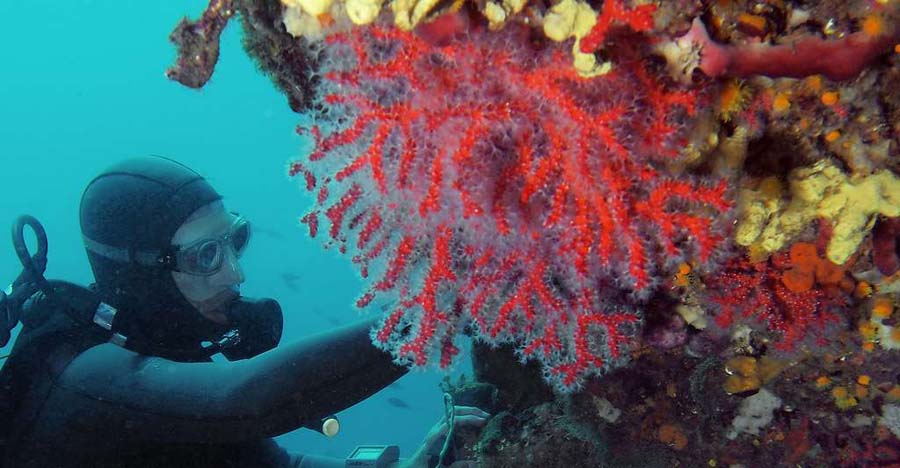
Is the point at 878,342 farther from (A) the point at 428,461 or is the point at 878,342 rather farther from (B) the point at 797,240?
(A) the point at 428,461

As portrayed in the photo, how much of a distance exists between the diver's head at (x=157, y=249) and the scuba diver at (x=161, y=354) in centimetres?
1

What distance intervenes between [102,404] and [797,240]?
167 inches

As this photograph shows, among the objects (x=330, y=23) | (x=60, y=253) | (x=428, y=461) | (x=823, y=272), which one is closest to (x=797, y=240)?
(x=823, y=272)

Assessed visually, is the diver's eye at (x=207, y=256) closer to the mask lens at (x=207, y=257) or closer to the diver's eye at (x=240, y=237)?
the mask lens at (x=207, y=257)

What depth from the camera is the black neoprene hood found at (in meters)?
4.41

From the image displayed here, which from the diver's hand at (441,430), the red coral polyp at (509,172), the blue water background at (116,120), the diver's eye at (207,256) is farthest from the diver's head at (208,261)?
the blue water background at (116,120)

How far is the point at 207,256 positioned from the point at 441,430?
2.52 metres

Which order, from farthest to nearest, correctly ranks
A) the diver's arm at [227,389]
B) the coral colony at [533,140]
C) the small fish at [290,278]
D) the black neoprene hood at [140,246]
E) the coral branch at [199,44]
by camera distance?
the small fish at [290,278] < the black neoprene hood at [140,246] < the diver's arm at [227,389] < the coral branch at [199,44] < the coral colony at [533,140]

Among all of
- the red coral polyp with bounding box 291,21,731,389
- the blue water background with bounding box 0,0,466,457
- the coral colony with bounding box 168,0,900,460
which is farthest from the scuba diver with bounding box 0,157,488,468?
the blue water background with bounding box 0,0,466,457

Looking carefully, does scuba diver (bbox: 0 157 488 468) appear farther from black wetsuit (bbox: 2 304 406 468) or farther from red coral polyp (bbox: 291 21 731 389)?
red coral polyp (bbox: 291 21 731 389)

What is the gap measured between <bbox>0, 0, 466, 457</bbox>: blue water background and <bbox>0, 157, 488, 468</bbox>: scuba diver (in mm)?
94366

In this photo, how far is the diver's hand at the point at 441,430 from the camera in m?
4.63

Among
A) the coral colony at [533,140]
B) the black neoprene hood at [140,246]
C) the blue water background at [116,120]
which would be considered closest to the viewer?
the coral colony at [533,140]

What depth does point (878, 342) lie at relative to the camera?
2.66 meters
